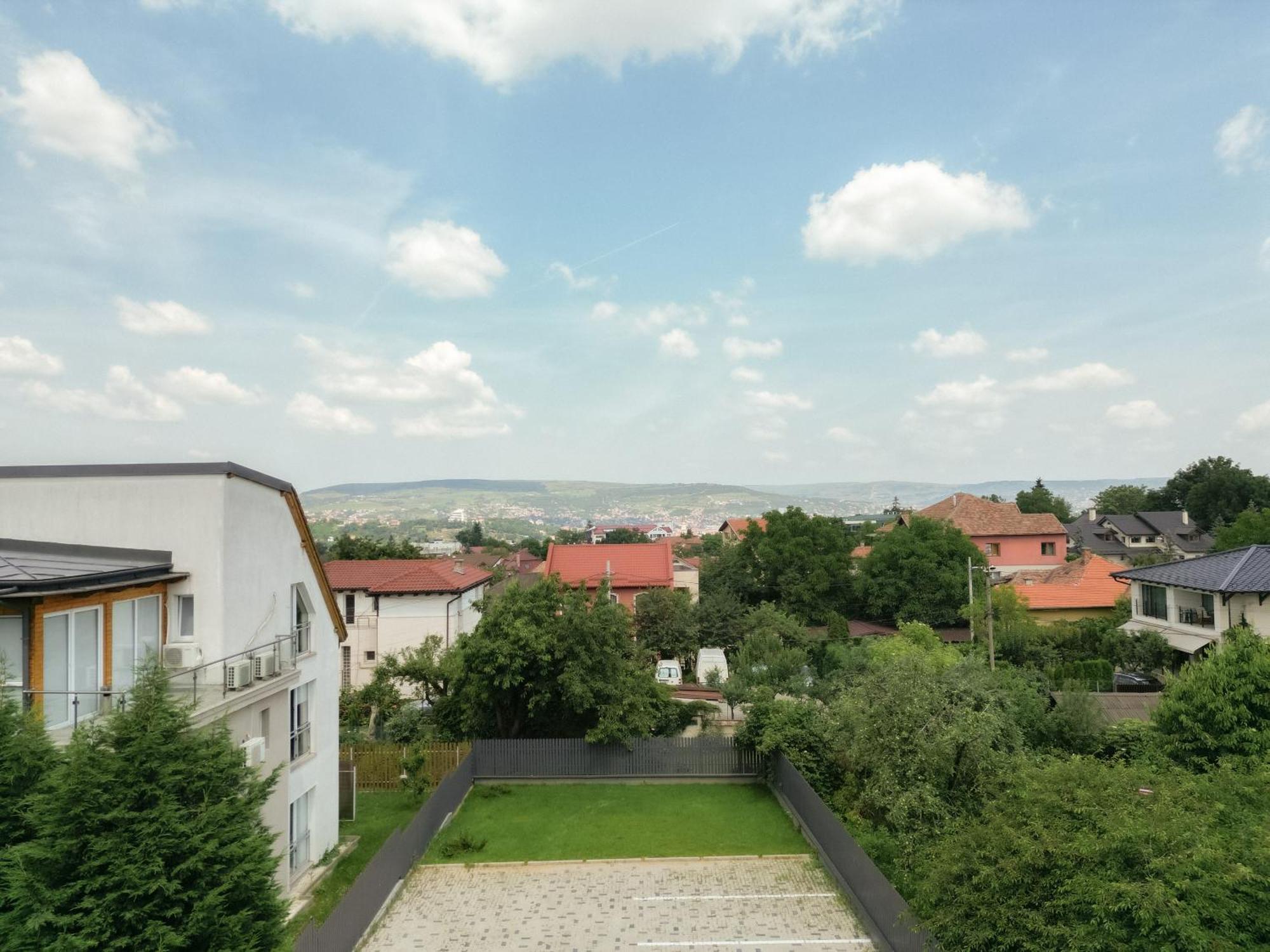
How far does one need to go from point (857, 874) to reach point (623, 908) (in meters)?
4.51

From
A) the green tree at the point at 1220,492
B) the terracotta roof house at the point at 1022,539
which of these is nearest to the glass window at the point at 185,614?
the terracotta roof house at the point at 1022,539

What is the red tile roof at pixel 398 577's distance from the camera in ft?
110

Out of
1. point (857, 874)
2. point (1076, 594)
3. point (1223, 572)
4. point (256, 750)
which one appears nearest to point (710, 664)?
point (1223, 572)

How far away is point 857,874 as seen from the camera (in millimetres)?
14367

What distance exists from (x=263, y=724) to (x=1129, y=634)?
34.2 metres

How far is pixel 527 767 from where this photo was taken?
2270 cm

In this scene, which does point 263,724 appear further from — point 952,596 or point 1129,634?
point 952,596

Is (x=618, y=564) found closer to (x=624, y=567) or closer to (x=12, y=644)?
(x=624, y=567)

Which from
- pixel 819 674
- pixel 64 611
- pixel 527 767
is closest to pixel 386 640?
pixel 527 767

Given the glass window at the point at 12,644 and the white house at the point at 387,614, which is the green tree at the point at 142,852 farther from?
the white house at the point at 387,614

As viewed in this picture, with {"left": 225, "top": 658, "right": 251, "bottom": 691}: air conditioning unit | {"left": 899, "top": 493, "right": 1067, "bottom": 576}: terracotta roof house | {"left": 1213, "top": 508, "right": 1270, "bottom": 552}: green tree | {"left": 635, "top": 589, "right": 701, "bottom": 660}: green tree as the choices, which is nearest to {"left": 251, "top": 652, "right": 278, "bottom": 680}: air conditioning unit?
{"left": 225, "top": 658, "right": 251, "bottom": 691}: air conditioning unit

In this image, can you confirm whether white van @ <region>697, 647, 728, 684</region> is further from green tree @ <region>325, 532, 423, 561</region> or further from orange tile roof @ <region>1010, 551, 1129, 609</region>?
green tree @ <region>325, 532, 423, 561</region>

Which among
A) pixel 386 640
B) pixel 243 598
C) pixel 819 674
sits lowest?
pixel 819 674

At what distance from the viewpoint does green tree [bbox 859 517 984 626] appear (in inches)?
1759
